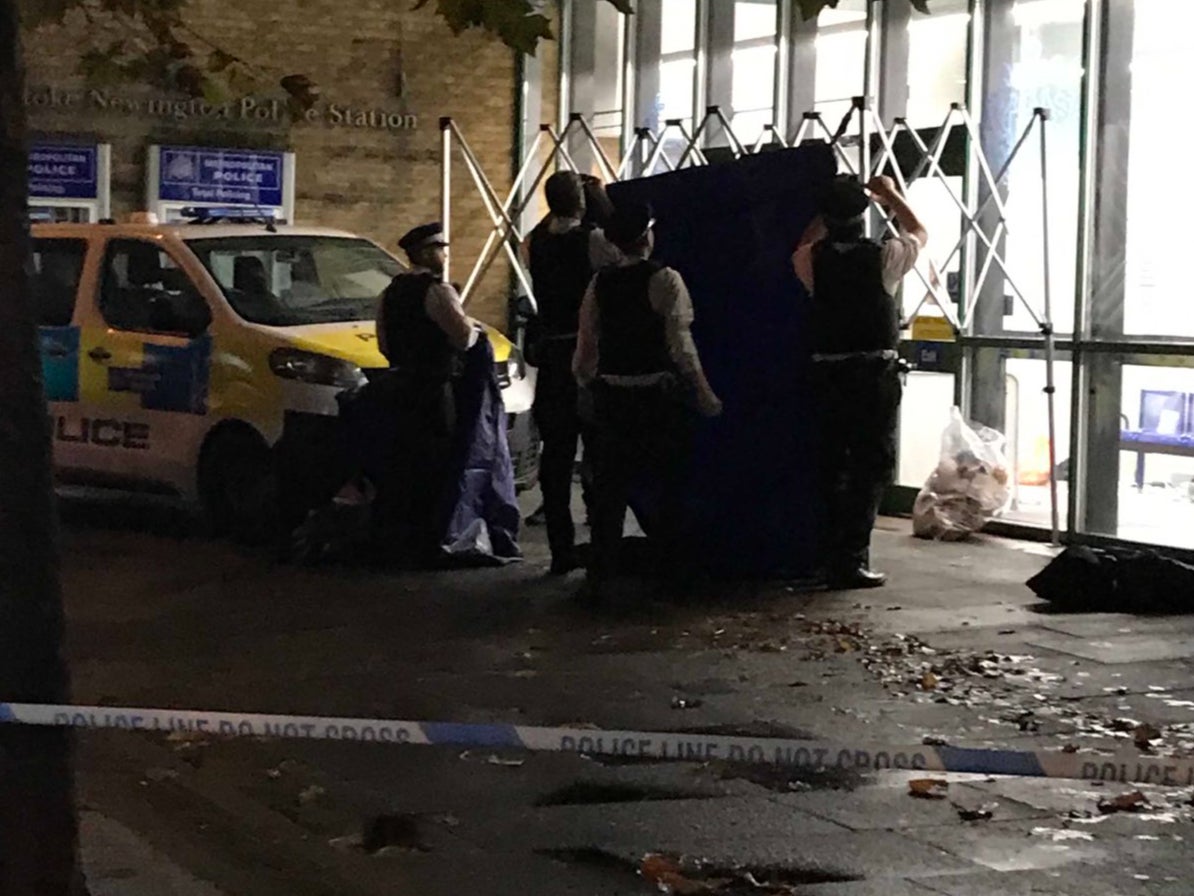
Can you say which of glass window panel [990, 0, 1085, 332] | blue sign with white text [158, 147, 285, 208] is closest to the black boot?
glass window panel [990, 0, 1085, 332]

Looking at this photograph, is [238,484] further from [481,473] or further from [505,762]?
[505,762]

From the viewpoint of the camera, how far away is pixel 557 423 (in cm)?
1068

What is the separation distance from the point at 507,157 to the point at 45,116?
154 inches

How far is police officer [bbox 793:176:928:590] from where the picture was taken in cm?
1008

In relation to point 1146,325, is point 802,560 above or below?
below

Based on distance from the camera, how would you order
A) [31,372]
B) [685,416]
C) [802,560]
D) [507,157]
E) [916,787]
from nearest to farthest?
1. [31,372]
2. [916,787]
3. [685,416]
4. [802,560]
5. [507,157]

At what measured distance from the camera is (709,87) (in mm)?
15938

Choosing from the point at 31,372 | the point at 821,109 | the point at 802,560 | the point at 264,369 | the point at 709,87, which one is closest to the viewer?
the point at 31,372

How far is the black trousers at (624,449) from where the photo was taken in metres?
9.80

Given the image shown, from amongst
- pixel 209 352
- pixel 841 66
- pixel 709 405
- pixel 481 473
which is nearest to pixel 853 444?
pixel 709 405

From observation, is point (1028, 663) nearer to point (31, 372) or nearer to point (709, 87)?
point (31, 372)

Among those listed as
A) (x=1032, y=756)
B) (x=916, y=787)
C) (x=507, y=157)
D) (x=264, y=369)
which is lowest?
(x=916, y=787)

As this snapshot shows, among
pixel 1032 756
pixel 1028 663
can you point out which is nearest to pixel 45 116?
pixel 1028 663

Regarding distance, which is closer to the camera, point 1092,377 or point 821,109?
point 1092,377
